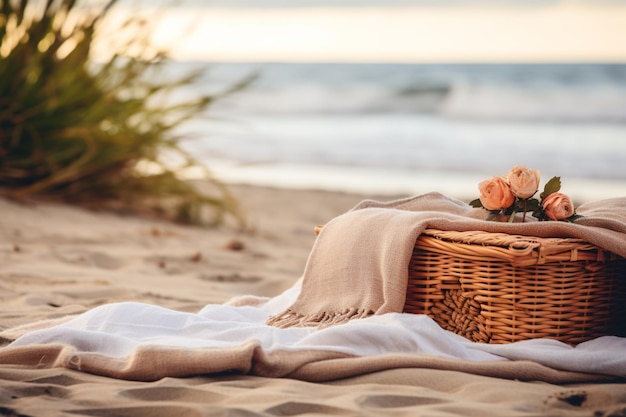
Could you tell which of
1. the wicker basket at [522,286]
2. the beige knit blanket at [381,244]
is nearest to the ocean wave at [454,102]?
the beige knit blanket at [381,244]

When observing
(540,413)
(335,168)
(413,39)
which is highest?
(413,39)

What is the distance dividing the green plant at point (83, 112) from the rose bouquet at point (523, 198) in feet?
8.14

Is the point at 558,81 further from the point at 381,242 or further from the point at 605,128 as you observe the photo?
the point at 381,242

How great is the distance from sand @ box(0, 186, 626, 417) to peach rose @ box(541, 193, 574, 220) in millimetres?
537

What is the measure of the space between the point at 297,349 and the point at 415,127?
421 inches

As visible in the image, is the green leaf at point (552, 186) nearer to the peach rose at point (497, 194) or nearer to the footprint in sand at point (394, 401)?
the peach rose at point (497, 194)

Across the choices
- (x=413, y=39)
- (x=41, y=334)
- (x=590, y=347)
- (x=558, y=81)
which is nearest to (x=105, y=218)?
(x=41, y=334)

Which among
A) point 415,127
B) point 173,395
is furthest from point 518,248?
point 415,127

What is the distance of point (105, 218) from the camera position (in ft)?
16.7

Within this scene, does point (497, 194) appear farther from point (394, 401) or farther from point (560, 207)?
point (394, 401)

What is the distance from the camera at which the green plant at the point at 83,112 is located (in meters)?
4.78

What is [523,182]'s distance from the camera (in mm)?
2578

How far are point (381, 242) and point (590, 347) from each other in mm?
702

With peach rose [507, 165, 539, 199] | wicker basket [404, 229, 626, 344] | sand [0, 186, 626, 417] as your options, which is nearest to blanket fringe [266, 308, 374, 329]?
wicker basket [404, 229, 626, 344]
